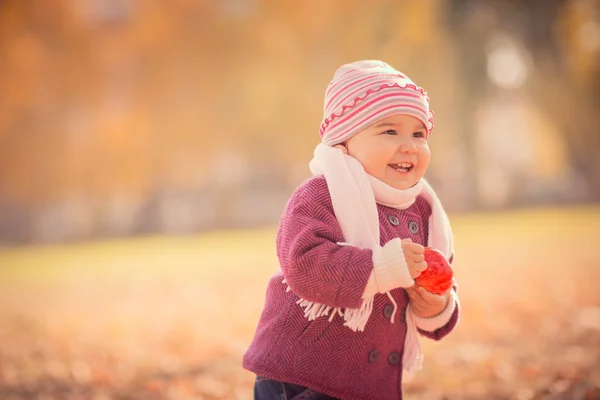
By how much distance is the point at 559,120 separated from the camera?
23.5 m

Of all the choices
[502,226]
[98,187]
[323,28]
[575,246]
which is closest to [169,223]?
[98,187]

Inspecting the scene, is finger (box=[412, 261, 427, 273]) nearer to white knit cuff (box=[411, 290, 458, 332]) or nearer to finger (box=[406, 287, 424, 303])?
finger (box=[406, 287, 424, 303])

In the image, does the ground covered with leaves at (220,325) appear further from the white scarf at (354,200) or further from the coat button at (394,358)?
the white scarf at (354,200)

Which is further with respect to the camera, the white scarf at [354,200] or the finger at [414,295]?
the finger at [414,295]

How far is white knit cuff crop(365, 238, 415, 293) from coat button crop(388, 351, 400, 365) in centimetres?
48

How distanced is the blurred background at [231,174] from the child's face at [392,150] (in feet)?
6.97

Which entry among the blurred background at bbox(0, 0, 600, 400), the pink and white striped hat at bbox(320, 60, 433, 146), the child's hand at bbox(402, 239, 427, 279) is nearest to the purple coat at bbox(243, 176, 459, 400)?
the child's hand at bbox(402, 239, 427, 279)

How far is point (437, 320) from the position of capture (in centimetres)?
254

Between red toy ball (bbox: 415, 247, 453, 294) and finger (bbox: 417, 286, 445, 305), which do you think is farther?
finger (bbox: 417, 286, 445, 305)

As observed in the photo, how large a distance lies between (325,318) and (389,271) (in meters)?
0.34

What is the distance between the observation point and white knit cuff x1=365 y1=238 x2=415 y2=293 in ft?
6.85

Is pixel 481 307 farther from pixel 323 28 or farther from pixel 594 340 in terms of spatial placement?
pixel 323 28

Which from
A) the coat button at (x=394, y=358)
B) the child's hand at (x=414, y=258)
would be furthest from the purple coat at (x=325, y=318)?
the child's hand at (x=414, y=258)

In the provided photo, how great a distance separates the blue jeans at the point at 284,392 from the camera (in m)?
2.32
